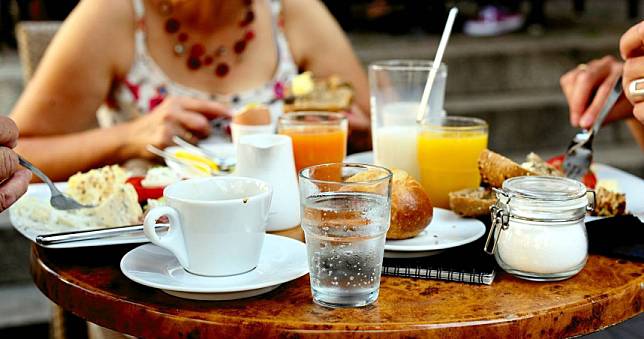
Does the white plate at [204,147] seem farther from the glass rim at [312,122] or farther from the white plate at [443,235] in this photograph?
the white plate at [443,235]

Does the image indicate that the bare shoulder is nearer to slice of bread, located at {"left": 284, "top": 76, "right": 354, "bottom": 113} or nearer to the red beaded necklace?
the red beaded necklace

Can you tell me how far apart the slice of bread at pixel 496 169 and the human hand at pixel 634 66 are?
21cm

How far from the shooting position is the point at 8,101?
3.87 m

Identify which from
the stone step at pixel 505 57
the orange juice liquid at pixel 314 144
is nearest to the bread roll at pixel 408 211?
the orange juice liquid at pixel 314 144

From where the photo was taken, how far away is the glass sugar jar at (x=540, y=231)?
3.69ft

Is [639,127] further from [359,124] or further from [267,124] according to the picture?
[267,124]

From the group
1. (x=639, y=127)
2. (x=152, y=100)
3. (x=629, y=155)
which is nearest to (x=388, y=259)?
(x=639, y=127)

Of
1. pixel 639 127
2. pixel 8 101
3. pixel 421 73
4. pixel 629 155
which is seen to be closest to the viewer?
pixel 421 73

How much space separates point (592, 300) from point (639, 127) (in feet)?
3.17

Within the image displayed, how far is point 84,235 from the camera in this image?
1198mm

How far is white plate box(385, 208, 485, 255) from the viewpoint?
3.95ft

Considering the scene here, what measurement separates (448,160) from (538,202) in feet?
1.09

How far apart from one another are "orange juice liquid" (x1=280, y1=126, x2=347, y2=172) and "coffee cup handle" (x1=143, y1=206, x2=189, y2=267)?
0.42m

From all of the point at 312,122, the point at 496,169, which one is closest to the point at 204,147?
the point at 312,122
